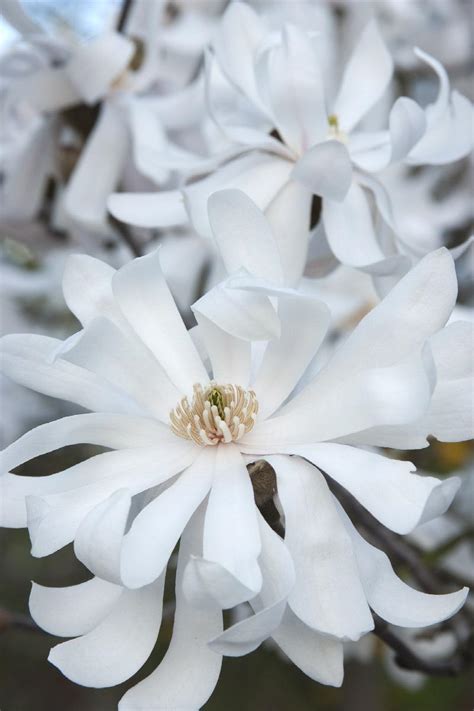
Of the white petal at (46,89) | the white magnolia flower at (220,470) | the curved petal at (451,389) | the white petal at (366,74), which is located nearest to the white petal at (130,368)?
the white magnolia flower at (220,470)

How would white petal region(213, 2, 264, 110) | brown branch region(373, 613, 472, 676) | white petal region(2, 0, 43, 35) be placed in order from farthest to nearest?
white petal region(2, 0, 43, 35), white petal region(213, 2, 264, 110), brown branch region(373, 613, 472, 676)

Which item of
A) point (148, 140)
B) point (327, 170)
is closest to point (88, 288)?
point (327, 170)

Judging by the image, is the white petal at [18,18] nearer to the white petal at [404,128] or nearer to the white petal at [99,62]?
the white petal at [99,62]

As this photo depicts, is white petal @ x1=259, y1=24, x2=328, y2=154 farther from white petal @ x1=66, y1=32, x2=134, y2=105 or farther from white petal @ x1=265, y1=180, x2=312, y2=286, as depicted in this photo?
white petal @ x1=66, y1=32, x2=134, y2=105

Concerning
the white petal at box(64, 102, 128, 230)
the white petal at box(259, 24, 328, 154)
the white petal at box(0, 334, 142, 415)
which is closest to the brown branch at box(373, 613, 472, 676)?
the white petal at box(0, 334, 142, 415)

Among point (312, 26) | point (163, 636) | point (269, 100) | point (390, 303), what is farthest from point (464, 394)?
point (312, 26)

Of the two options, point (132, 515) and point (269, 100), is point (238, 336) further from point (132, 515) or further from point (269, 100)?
point (269, 100)
